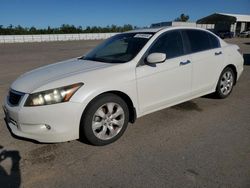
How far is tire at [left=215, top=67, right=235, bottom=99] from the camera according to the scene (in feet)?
17.9

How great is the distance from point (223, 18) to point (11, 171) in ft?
183

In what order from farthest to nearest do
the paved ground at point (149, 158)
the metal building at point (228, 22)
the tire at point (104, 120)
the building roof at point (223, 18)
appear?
the metal building at point (228, 22), the building roof at point (223, 18), the tire at point (104, 120), the paved ground at point (149, 158)

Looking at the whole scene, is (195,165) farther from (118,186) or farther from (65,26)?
(65,26)

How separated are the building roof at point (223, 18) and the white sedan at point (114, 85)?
50304 millimetres

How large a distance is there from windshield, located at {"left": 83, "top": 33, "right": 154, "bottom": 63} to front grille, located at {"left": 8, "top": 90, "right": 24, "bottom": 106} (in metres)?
1.45

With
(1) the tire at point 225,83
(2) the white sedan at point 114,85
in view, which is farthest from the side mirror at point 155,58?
(1) the tire at point 225,83

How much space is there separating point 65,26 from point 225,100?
66.2 m

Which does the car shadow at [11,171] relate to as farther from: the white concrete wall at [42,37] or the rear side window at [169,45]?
the white concrete wall at [42,37]

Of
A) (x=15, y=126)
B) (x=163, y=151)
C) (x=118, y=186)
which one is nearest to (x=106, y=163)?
(x=118, y=186)

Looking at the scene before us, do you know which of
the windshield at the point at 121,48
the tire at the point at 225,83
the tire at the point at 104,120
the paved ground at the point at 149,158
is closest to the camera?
the paved ground at the point at 149,158

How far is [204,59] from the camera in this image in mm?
4906

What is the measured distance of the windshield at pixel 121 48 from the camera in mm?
4204

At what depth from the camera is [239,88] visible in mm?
6738

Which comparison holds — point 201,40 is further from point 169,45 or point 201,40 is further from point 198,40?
point 169,45
